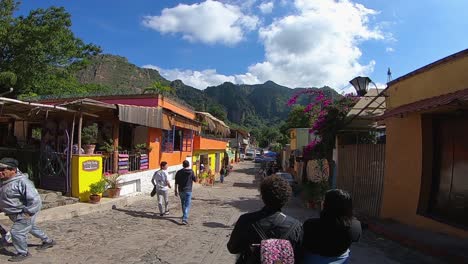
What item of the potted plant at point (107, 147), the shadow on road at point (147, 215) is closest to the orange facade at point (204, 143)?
the potted plant at point (107, 147)

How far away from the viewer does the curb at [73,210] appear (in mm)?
8562

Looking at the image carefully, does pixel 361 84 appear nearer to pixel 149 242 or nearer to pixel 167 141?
pixel 149 242

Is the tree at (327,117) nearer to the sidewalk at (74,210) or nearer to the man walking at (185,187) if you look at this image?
the man walking at (185,187)

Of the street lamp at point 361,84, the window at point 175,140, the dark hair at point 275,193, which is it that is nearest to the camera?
the dark hair at point 275,193

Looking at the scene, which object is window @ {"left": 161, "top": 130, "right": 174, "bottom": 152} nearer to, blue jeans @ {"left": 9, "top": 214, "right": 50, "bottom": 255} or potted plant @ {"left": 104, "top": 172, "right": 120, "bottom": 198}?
potted plant @ {"left": 104, "top": 172, "right": 120, "bottom": 198}

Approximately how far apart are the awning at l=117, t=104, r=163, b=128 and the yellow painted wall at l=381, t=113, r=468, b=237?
7.55 metres

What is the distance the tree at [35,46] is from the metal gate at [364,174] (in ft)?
78.1

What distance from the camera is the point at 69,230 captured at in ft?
26.3

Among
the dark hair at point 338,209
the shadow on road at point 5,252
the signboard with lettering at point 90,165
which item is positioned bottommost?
the shadow on road at point 5,252

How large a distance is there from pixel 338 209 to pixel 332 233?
202 mm

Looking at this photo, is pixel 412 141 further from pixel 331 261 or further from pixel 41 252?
pixel 41 252

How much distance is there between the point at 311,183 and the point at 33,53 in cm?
2275

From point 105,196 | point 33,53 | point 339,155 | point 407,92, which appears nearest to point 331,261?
point 407,92

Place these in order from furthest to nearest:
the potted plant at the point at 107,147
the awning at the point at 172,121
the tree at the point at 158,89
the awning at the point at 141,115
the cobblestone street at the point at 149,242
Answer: the tree at the point at 158,89 → the awning at the point at 172,121 → the potted plant at the point at 107,147 → the awning at the point at 141,115 → the cobblestone street at the point at 149,242
